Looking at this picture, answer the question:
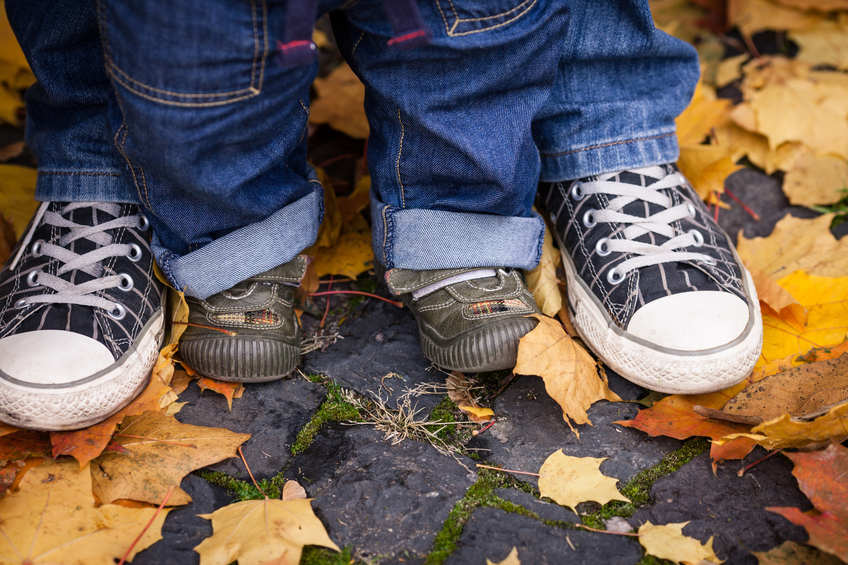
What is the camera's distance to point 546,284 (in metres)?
1.64

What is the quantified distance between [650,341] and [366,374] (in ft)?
2.34

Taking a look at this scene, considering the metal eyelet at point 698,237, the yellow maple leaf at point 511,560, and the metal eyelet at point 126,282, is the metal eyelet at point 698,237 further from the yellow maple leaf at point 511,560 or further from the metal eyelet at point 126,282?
the metal eyelet at point 126,282

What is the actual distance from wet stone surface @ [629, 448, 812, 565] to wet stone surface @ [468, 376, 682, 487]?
0.24 ft

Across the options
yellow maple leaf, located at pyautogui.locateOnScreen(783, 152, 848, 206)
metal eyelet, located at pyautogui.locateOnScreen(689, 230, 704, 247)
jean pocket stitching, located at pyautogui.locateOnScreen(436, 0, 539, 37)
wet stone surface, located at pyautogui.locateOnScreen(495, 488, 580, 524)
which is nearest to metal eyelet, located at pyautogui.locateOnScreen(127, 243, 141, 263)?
jean pocket stitching, located at pyautogui.locateOnScreen(436, 0, 539, 37)

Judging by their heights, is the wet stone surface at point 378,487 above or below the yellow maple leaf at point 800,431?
below

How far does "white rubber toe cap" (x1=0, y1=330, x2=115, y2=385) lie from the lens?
3.93 feet

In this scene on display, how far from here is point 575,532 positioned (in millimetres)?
1148

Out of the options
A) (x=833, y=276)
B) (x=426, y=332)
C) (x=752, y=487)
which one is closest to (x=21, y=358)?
(x=426, y=332)

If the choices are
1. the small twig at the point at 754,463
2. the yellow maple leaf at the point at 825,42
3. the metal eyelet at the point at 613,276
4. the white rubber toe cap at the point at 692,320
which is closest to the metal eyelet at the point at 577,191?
the metal eyelet at the point at 613,276

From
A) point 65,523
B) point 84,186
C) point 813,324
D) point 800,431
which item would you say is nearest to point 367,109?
point 84,186

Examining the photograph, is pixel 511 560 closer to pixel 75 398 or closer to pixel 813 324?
pixel 75 398

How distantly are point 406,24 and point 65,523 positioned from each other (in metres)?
1.16

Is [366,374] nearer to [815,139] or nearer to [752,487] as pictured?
[752,487]

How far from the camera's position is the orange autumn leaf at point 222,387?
1416mm
